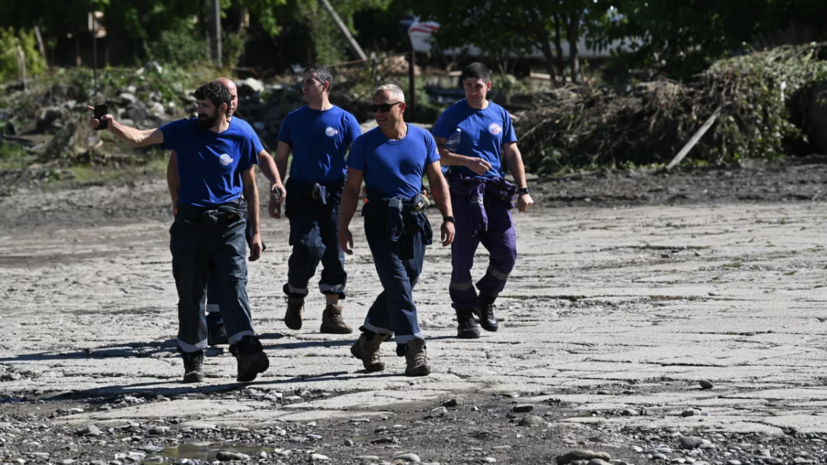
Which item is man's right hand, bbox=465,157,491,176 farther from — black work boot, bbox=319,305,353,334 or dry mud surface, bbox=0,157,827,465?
black work boot, bbox=319,305,353,334

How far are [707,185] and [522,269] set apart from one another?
6.67 m

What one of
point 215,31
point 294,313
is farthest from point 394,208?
point 215,31

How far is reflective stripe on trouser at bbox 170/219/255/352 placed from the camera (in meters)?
6.52

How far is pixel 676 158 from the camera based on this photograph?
60.9 feet

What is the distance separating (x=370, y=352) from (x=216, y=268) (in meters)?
1.02

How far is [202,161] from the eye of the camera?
6.52m

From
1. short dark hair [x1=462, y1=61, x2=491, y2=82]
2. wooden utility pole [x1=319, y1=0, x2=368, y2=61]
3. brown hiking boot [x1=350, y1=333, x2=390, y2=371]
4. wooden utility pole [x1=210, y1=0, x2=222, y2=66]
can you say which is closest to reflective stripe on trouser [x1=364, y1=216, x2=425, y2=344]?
brown hiking boot [x1=350, y1=333, x2=390, y2=371]

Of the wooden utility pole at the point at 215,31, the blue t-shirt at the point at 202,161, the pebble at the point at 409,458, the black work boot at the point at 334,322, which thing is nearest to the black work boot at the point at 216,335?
the black work boot at the point at 334,322

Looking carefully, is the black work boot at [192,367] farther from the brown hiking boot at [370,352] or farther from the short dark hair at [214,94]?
the short dark hair at [214,94]

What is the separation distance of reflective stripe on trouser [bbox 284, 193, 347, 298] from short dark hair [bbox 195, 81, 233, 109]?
168 centimetres

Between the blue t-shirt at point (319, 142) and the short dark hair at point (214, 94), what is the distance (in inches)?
60.8

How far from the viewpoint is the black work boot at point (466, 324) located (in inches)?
309

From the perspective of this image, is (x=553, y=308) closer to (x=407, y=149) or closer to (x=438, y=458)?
(x=407, y=149)

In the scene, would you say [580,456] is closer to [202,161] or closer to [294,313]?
[202,161]
